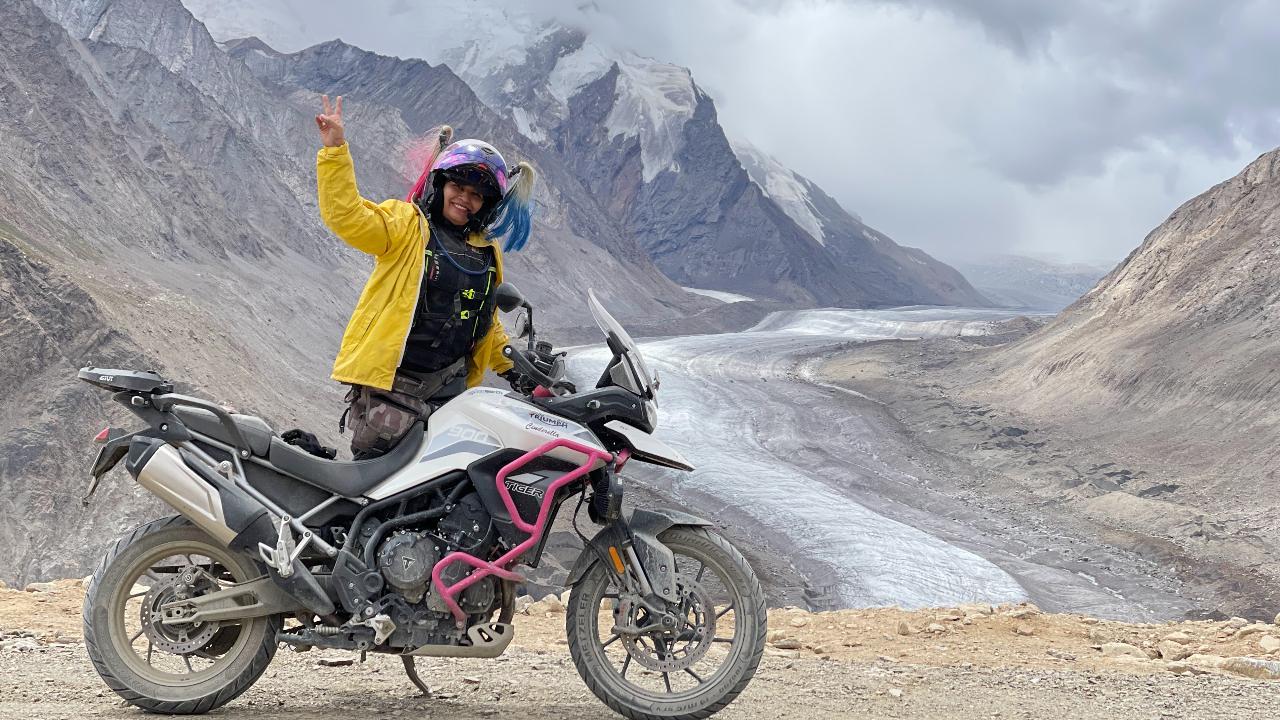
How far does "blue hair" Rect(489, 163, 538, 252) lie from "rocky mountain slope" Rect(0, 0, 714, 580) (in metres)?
14.7

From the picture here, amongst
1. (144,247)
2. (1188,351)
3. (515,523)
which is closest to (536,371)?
(515,523)

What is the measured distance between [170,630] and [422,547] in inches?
45.9

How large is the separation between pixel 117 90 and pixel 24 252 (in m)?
32.9

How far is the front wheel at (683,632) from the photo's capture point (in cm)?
431

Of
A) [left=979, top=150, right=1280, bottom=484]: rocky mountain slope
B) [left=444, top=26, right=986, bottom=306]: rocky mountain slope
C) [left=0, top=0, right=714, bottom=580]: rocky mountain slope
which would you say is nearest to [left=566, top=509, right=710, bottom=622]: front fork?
[left=0, top=0, right=714, bottom=580]: rocky mountain slope

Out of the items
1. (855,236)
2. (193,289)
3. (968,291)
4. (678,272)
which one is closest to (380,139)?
(193,289)

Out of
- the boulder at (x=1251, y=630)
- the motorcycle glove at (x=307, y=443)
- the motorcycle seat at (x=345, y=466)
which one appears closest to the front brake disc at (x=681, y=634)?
the motorcycle seat at (x=345, y=466)

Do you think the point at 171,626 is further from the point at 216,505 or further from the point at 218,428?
the point at 218,428

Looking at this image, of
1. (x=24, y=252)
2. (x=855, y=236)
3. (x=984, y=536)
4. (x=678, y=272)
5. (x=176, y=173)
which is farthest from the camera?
(x=855, y=236)

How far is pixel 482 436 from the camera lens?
14.1ft

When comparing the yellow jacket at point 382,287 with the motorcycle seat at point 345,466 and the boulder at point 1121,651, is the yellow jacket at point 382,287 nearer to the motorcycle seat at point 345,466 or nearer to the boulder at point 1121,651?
the motorcycle seat at point 345,466

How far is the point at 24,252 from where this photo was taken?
21.7m

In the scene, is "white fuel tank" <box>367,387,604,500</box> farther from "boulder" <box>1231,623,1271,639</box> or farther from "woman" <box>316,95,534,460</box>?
"boulder" <box>1231,623,1271,639</box>

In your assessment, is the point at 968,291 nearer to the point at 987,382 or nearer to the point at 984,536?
the point at 987,382
